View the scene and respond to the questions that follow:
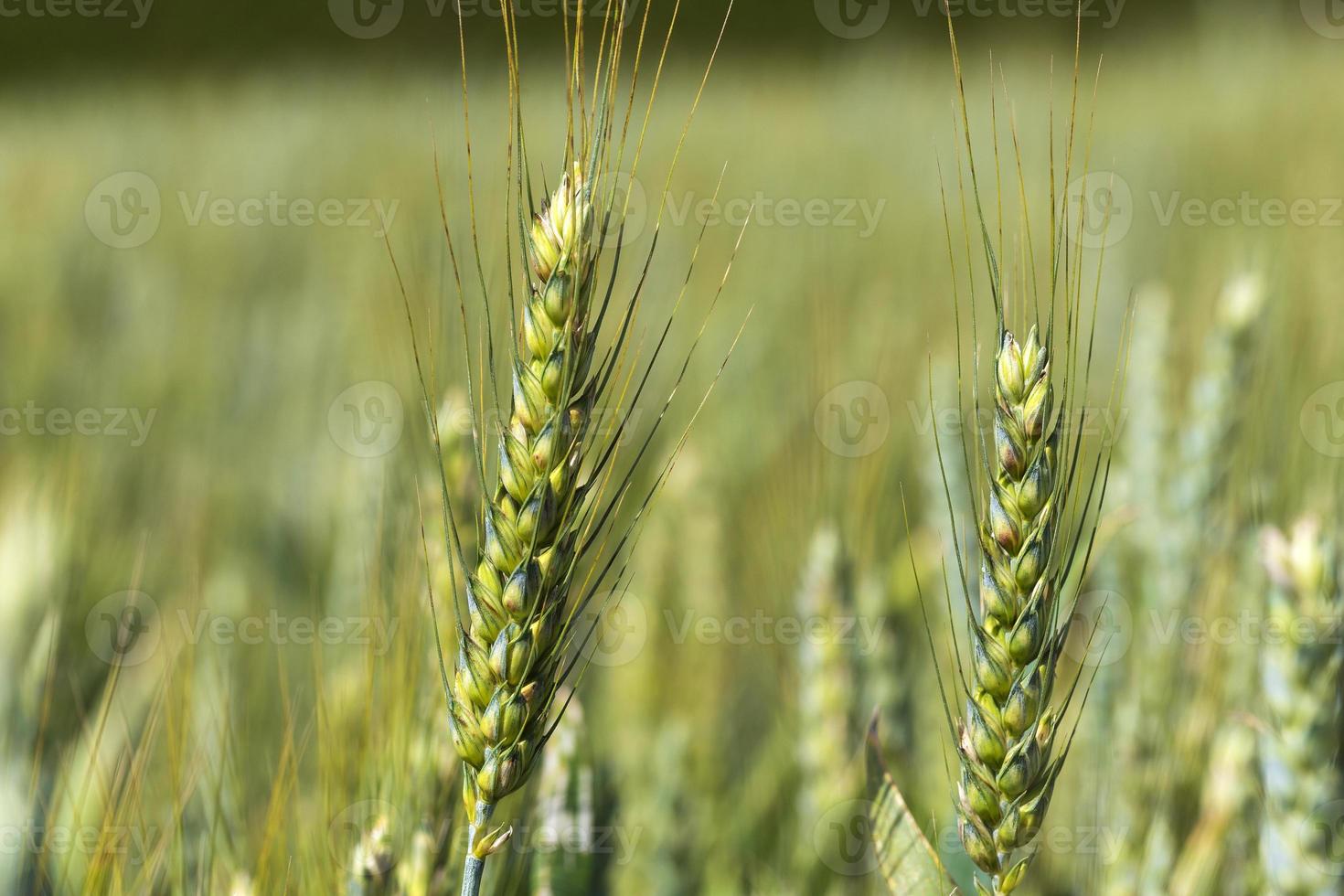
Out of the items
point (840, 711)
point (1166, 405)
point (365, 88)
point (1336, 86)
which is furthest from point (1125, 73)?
point (840, 711)

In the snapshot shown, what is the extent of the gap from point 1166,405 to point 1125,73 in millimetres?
4821

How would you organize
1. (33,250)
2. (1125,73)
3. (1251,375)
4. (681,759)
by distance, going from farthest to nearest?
1. (1125,73)
2. (33,250)
3. (1251,375)
4. (681,759)

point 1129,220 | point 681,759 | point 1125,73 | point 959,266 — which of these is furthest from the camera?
point 1125,73

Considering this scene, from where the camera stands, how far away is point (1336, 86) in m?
3.79

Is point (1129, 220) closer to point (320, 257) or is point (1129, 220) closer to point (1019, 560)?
point (320, 257)

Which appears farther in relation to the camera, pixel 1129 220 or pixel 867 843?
pixel 1129 220

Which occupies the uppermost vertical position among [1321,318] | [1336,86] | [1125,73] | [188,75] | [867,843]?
[188,75]
